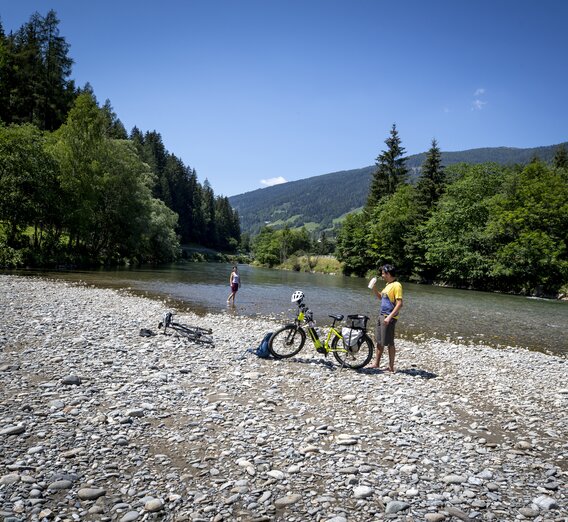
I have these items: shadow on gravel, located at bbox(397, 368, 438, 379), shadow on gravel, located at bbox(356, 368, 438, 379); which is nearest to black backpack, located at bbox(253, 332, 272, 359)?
shadow on gravel, located at bbox(356, 368, 438, 379)

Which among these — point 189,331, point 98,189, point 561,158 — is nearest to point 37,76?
point 98,189

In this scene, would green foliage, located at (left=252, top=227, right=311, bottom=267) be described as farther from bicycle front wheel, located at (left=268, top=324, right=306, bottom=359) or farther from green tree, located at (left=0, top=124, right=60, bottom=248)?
bicycle front wheel, located at (left=268, top=324, right=306, bottom=359)

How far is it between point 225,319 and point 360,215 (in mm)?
75209

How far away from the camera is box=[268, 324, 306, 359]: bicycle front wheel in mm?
11727

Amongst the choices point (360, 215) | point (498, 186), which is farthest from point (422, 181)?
point (360, 215)

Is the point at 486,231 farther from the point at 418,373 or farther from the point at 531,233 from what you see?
the point at 418,373

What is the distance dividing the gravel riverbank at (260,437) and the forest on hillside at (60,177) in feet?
107

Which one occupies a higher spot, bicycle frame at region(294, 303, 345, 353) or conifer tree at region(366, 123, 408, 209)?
conifer tree at region(366, 123, 408, 209)

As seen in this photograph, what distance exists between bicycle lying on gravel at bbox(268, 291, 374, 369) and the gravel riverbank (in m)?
0.59

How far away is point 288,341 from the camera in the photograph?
11812 millimetres

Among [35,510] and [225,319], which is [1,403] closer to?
[35,510]

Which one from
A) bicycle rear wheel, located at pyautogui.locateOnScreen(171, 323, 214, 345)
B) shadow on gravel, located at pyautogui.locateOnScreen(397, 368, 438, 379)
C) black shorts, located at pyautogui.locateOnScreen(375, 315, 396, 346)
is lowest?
shadow on gravel, located at pyautogui.locateOnScreen(397, 368, 438, 379)

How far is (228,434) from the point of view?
6527 millimetres

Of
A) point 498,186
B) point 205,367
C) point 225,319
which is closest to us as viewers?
point 205,367
